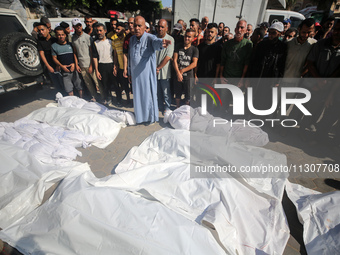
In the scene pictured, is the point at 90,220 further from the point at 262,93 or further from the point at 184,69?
the point at 262,93

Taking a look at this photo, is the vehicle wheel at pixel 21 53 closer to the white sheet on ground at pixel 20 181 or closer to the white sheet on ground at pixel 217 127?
the white sheet on ground at pixel 20 181

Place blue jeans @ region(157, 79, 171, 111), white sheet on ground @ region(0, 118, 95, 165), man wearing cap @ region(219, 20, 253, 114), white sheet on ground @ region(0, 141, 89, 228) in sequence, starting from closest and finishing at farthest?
white sheet on ground @ region(0, 141, 89, 228) < white sheet on ground @ region(0, 118, 95, 165) < man wearing cap @ region(219, 20, 253, 114) < blue jeans @ region(157, 79, 171, 111)

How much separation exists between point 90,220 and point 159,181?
2.66 feet

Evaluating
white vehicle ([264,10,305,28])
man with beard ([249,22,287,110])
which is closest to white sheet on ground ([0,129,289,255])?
man with beard ([249,22,287,110])

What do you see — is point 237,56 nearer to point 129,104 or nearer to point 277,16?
point 129,104

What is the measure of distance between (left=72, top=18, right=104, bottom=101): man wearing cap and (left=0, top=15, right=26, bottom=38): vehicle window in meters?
1.39

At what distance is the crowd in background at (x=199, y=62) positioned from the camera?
114 inches

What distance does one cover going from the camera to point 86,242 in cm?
133

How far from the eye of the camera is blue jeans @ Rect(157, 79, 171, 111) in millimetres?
3850

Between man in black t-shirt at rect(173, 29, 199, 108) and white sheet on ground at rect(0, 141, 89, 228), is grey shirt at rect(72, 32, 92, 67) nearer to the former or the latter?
man in black t-shirt at rect(173, 29, 199, 108)

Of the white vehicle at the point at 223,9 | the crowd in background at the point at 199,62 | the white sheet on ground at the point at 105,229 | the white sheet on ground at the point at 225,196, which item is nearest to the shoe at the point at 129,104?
the crowd in background at the point at 199,62

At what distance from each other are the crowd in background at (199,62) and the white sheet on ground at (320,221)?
1.93m

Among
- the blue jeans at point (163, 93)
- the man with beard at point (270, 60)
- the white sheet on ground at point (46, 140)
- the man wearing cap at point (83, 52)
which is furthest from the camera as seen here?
the blue jeans at point (163, 93)

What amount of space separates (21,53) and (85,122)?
7.53 ft
